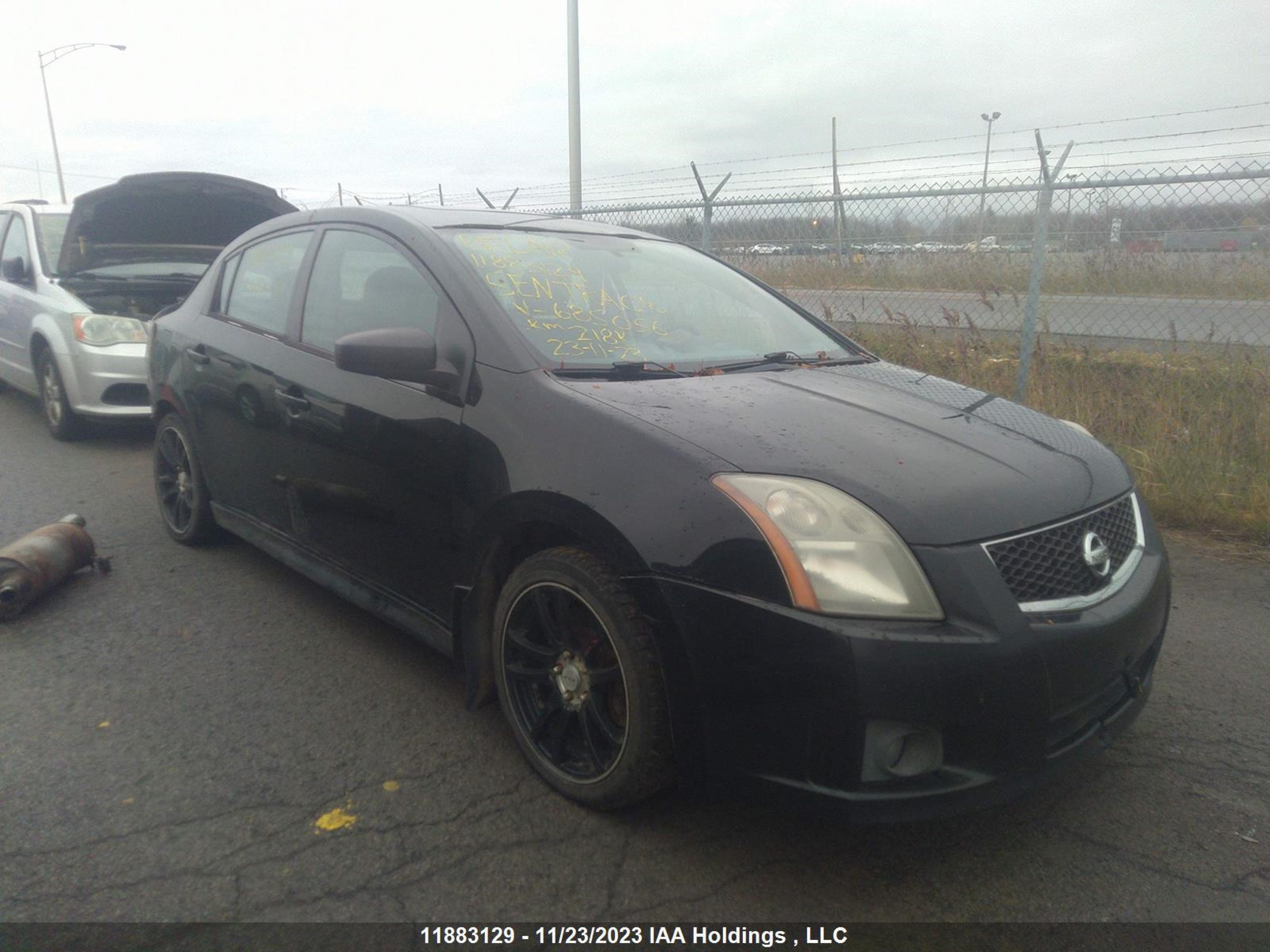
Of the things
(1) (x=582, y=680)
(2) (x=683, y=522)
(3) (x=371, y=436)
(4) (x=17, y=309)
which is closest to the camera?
(2) (x=683, y=522)

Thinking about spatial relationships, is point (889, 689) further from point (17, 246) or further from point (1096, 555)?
point (17, 246)

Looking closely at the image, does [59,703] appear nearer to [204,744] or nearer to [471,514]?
[204,744]

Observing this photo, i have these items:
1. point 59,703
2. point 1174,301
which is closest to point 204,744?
point 59,703

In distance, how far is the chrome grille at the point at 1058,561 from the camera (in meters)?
2.26

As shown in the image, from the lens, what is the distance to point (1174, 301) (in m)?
6.61

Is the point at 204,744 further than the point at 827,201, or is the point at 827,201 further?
the point at 827,201

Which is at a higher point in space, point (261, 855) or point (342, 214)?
point (342, 214)

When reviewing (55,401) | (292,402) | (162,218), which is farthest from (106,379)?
(292,402)

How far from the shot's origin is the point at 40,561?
13.3ft

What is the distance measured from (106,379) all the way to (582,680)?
5624 millimetres

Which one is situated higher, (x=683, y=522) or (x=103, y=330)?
(x=683, y=522)

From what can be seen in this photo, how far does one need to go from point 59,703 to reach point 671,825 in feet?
6.93

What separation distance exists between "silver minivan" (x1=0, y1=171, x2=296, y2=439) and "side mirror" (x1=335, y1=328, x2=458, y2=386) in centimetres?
471

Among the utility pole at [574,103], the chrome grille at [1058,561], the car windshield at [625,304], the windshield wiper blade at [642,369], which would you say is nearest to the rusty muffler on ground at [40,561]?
the car windshield at [625,304]
